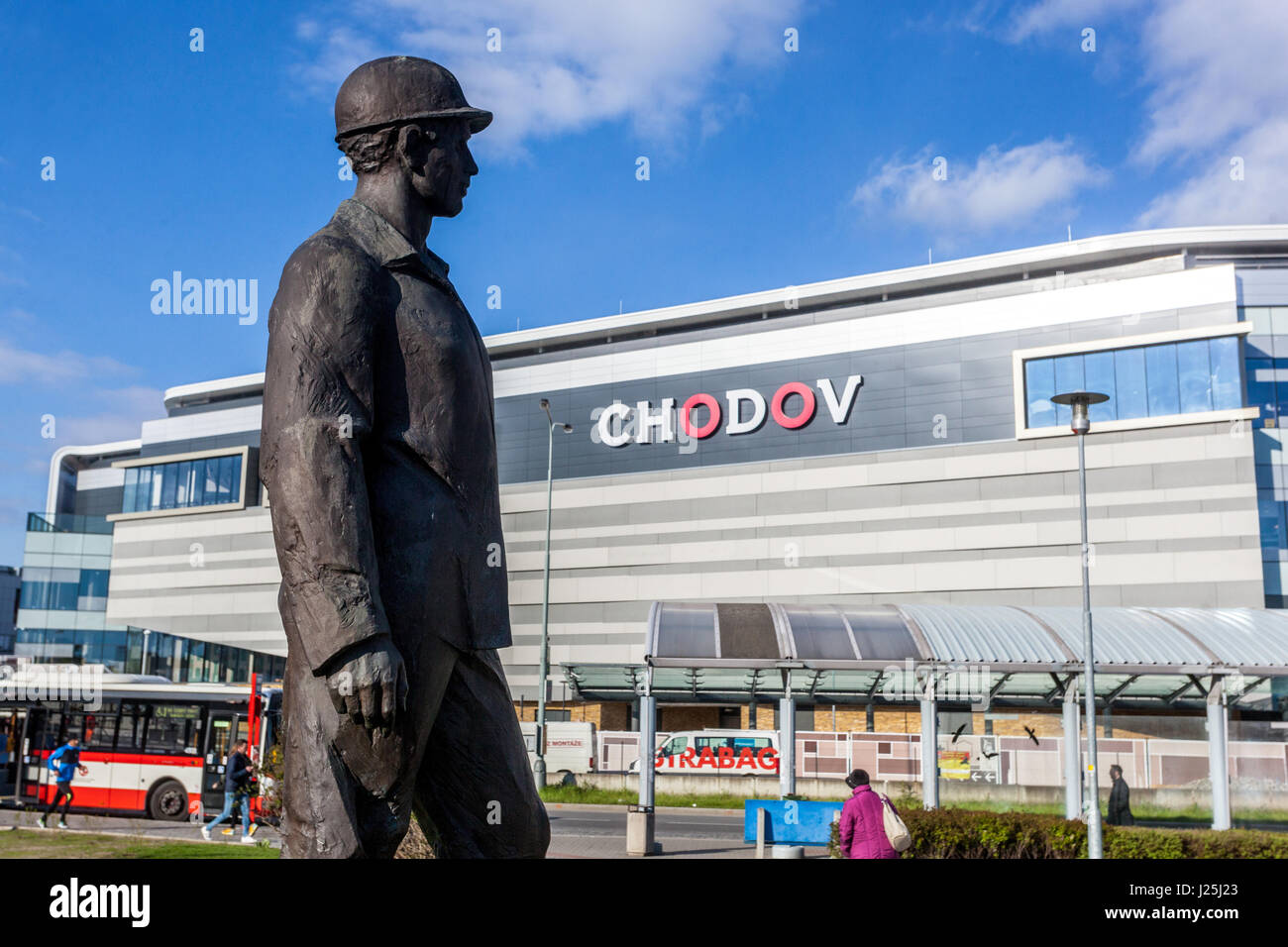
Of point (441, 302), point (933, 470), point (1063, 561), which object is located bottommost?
point (441, 302)

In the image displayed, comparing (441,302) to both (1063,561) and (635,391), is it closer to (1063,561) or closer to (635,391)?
(1063,561)

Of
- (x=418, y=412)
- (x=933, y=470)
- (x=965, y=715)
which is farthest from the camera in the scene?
(x=933, y=470)

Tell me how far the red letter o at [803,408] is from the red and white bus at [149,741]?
2549cm

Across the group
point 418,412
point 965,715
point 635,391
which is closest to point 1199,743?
point 965,715

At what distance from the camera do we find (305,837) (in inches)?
108

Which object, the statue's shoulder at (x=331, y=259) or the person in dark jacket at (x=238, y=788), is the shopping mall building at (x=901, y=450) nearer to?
the person in dark jacket at (x=238, y=788)

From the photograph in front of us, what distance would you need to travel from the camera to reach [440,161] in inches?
130

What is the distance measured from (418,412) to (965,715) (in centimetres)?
2891

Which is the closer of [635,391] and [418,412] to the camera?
[418,412]

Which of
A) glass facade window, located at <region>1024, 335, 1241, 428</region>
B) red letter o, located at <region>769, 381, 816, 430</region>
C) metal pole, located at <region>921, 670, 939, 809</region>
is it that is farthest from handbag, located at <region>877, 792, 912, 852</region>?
red letter o, located at <region>769, 381, 816, 430</region>

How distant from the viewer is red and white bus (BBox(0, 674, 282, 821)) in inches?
814

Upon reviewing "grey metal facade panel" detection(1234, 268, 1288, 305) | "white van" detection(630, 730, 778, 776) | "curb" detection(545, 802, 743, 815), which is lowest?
"curb" detection(545, 802, 743, 815)

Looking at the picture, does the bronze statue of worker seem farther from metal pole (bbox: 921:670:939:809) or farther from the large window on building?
the large window on building

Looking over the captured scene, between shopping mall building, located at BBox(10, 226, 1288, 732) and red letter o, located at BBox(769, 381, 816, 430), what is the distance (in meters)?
0.09
